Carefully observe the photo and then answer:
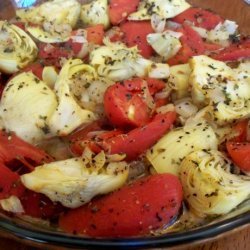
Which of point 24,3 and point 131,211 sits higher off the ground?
point 24,3

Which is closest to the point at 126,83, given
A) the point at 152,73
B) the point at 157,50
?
the point at 152,73

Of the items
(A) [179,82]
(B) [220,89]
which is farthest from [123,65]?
(B) [220,89]

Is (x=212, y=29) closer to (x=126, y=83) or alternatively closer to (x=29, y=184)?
(x=126, y=83)

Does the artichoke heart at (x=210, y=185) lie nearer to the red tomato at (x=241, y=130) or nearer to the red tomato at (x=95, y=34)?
the red tomato at (x=241, y=130)

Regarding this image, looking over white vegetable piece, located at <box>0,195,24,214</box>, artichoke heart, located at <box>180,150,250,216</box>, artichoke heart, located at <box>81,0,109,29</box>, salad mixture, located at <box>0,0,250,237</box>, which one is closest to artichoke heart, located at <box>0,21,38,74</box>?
salad mixture, located at <box>0,0,250,237</box>

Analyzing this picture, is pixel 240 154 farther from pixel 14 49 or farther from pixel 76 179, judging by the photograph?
pixel 14 49

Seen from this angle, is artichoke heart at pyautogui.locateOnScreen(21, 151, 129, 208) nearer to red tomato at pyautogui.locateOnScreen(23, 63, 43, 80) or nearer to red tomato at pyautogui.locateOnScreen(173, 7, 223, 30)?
red tomato at pyautogui.locateOnScreen(23, 63, 43, 80)
